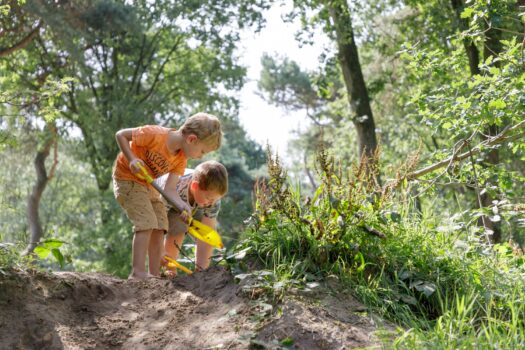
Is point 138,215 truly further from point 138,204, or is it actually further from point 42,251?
point 42,251

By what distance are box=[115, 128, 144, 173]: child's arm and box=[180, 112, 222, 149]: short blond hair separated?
1.28 ft

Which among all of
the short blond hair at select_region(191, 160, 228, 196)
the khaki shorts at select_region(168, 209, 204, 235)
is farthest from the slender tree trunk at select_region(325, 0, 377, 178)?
the short blond hair at select_region(191, 160, 228, 196)

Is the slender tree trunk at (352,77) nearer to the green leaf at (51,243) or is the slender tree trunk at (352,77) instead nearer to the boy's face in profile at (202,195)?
the boy's face in profile at (202,195)

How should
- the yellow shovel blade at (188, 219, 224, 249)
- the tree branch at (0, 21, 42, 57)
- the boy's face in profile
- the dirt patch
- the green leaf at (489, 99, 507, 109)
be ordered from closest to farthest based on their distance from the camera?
the dirt patch
the yellow shovel blade at (188, 219, 224, 249)
the boy's face in profile
the green leaf at (489, 99, 507, 109)
the tree branch at (0, 21, 42, 57)

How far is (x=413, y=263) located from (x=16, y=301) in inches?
83.4

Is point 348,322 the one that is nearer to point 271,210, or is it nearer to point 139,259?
point 271,210

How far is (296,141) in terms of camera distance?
30.3 meters

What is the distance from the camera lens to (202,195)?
14.6ft

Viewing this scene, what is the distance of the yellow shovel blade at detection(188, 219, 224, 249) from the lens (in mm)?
3951

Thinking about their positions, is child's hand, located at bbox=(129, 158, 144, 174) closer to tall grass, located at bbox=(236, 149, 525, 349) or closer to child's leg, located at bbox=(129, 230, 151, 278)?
child's leg, located at bbox=(129, 230, 151, 278)

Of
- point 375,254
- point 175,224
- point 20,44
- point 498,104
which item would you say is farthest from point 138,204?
point 20,44

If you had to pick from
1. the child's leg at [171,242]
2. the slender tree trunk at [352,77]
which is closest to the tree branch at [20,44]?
the slender tree trunk at [352,77]

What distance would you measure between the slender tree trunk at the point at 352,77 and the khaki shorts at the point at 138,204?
489 cm

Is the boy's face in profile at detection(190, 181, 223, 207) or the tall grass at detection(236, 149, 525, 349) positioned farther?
the boy's face in profile at detection(190, 181, 223, 207)
